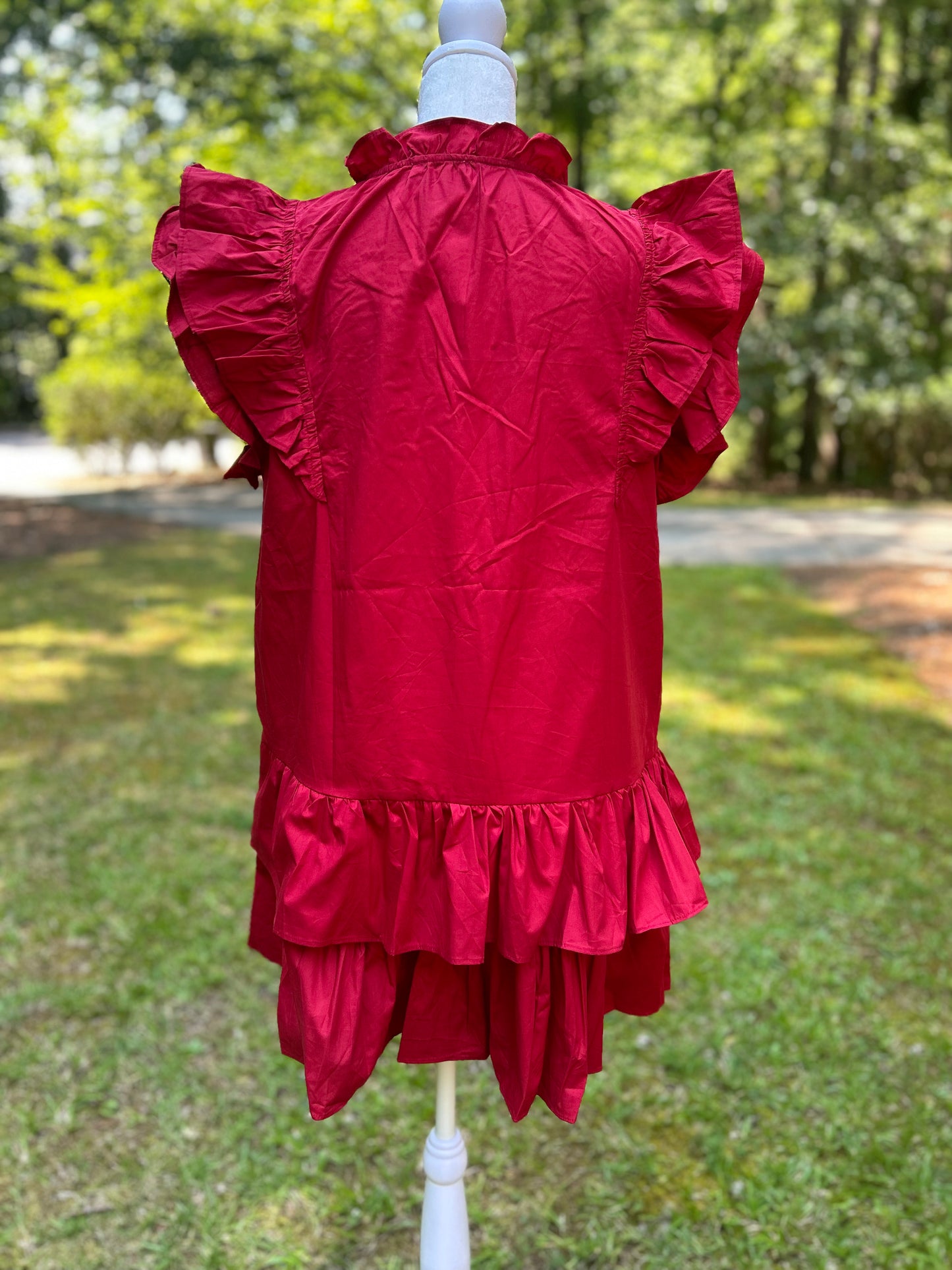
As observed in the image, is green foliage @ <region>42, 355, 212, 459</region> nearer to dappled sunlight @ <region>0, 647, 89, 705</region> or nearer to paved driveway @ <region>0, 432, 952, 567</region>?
paved driveway @ <region>0, 432, 952, 567</region>

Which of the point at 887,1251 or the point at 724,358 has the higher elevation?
the point at 724,358

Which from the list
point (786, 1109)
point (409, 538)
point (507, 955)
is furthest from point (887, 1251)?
point (409, 538)

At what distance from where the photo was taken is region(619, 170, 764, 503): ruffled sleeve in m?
1.29

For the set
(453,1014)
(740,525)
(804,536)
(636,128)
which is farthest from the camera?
(636,128)

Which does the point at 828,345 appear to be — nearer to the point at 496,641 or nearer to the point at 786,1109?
the point at 786,1109

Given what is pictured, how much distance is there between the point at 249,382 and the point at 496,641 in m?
0.47

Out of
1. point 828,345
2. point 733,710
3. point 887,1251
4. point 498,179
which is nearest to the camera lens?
point 498,179

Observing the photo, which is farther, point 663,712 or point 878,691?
point 878,691

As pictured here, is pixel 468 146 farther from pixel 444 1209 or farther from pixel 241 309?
pixel 444 1209

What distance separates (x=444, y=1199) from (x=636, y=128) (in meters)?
11.0

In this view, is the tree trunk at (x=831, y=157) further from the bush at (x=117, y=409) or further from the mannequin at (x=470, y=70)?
the mannequin at (x=470, y=70)

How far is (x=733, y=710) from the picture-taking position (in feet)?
15.9

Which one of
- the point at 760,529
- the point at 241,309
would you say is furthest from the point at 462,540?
the point at 760,529

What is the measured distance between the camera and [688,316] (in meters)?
1.30
